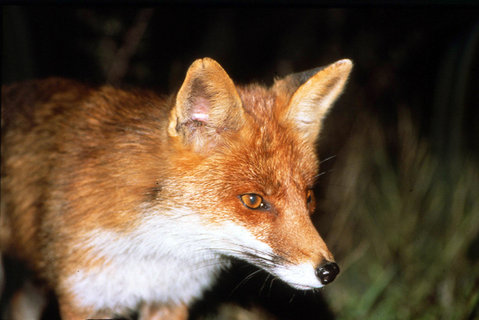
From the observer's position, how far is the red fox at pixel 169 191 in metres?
2.86

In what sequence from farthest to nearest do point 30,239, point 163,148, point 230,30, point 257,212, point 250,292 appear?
point 230,30
point 250,292
point 30,239
point 163,148
point 257,212

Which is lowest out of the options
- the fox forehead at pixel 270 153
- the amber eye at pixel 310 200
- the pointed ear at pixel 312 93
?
the amber eye at pixel 310 200

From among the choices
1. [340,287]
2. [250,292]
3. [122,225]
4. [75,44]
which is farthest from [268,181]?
[75,44]

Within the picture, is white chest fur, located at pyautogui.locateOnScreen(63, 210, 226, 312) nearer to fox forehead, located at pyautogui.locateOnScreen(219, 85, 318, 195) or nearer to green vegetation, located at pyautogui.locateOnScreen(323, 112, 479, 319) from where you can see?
fox forehead, located at pyautogui.locateOnScreen(219, 85, 318, 195)

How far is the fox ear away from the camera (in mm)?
2621

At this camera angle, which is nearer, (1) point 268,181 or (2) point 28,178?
(1) point 268,181

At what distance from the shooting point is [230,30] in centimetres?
600

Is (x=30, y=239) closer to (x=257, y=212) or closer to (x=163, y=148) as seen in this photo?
(x=163, y=148)

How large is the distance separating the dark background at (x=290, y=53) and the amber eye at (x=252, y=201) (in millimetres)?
2025

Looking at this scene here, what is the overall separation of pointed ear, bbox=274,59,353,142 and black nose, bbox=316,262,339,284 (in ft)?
3.47

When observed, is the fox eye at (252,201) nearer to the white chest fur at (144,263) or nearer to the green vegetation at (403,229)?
the white chest fur at (144,263)

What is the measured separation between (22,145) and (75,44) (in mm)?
2003

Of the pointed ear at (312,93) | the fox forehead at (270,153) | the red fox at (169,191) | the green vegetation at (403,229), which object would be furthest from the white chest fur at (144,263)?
the green vegetation at (403,229)

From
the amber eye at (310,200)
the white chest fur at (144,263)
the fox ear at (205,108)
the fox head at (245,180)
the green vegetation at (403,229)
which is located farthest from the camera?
the green vegetation at (403,229)
